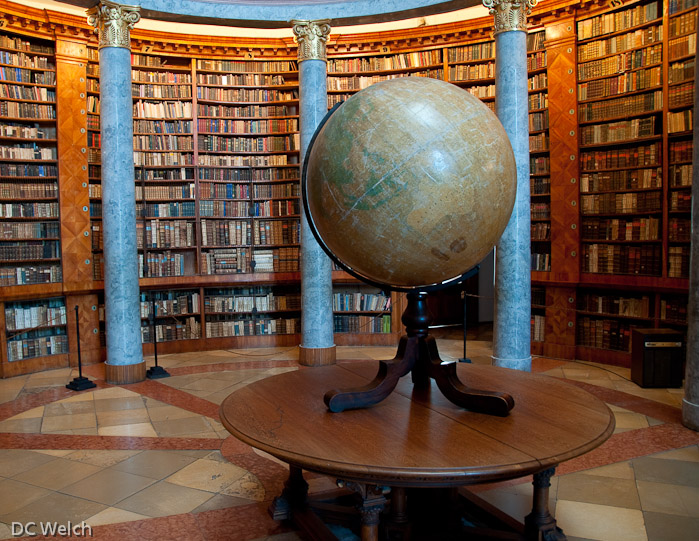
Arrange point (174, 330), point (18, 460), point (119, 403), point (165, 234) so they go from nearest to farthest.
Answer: point (18, 460) < point (119, 403) < point (165, 234) < point (174, 330)

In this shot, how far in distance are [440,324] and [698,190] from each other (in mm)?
6014

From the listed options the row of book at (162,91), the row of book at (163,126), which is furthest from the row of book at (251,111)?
the row of book at (163,126)

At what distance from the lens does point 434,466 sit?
197cm

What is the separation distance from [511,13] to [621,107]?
1976 mm

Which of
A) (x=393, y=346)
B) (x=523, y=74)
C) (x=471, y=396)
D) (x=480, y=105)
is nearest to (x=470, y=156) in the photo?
(x=480, y=105)

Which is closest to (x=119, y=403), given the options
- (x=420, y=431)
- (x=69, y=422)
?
(x=69, y=422)

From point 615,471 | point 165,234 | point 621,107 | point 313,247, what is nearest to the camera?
point 615,471

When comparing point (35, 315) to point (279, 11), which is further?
point (35, 315)

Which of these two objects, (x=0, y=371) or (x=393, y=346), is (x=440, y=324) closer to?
(x=393, y=346)

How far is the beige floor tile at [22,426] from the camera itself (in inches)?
197

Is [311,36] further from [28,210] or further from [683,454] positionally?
[683,454]

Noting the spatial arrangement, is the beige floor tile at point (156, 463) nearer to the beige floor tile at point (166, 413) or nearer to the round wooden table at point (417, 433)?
the beige floor tile at point (166, 413)

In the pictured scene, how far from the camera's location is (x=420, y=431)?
230 centimetres

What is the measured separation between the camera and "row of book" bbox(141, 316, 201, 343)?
8.11 meters
